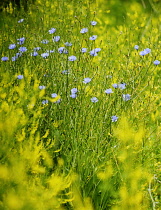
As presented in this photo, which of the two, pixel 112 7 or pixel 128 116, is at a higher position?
pixel 128 116

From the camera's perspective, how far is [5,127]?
1.60 m

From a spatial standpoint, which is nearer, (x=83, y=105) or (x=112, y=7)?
(x=83, y=105)

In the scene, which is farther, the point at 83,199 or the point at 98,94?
the point at 98,94

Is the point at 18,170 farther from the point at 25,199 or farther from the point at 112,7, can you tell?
the point at 112,7

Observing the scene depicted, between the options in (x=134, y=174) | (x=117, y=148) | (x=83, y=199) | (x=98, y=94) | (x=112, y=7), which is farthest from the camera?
(x=112, y=7)

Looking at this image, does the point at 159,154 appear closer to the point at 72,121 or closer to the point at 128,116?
the point at 128,116

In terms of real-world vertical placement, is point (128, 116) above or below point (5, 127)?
below

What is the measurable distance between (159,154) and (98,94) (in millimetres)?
669

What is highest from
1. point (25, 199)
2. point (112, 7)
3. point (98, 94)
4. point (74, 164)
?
point (25, 199)

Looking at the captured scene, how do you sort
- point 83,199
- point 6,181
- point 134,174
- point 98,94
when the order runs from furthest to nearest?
point 98,94, point 83,199, point 134,174, point 6,181

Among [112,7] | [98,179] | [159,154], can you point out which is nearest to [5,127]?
[98,179]

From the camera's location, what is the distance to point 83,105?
246 cm

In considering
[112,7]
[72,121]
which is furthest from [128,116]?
[112,7]

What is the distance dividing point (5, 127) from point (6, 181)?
276mm
